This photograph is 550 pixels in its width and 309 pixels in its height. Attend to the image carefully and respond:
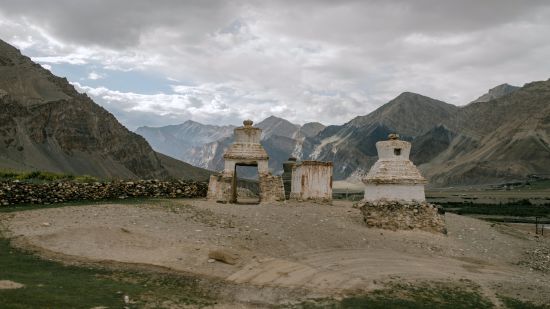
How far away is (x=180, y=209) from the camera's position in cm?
1870

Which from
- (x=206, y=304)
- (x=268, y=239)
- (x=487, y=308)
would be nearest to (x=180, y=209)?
(x=268, y=239)

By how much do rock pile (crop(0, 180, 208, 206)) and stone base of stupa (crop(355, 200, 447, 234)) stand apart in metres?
8.83

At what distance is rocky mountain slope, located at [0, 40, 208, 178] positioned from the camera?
207 ft

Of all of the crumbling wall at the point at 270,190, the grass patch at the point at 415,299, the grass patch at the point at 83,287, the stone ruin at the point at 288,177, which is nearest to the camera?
the grass patch at the point at 83,287

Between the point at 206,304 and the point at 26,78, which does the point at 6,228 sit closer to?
the point at 206,304

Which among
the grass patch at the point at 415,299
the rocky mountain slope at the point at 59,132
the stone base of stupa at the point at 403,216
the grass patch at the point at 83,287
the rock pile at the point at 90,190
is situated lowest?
the grass patch at the point at 415,299

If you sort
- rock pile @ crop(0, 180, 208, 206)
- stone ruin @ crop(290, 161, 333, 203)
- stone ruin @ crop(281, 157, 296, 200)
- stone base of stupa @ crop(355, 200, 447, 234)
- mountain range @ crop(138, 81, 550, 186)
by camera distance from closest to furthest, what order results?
stone base of stupa @ crop(355, 200, 447, 234) → rock pile @ crop(0, 180, 208, 206) → stone ruin @ crop(290, 161, 333, 203) → stone ruin @ crop(281, 157, 296, 200) → mountain range @ crop(138, 81, 550, 186)

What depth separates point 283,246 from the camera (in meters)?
15.1

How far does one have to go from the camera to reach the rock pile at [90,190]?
755 inches

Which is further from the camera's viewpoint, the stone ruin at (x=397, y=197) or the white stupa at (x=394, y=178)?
the white stupa at (x=394, y=178)

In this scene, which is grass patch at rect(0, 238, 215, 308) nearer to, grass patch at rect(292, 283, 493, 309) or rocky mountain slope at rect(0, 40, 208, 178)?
grass patch at rect(292, 283, 493, 309)

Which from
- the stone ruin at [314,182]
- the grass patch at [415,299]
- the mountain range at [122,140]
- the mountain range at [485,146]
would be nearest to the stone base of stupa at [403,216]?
the stone ruin at [314,182]

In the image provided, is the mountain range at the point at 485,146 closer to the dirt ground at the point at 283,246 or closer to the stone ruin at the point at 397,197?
the stone ruin at the point at 397,197

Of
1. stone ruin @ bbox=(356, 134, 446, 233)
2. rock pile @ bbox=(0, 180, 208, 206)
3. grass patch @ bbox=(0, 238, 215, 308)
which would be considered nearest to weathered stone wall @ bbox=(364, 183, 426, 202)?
stone ruin @ bbox=(356, 134, 446, 233)
